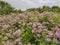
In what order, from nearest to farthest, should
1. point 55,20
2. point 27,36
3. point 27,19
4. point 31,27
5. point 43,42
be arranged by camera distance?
1. point 43,42
2. point 27,36
3. point 31,27
4. point 55,20
5. point 27,19

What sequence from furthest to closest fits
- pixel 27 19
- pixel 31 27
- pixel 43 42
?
pixel 27 19, pixel 31 27, pixel 43 42

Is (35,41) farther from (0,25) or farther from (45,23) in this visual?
(0,25)

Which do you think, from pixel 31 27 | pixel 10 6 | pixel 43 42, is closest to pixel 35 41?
pixel 43 42

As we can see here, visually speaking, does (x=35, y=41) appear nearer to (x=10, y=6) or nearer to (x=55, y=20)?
(x=55, y=20)

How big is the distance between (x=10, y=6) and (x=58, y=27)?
13902 mm

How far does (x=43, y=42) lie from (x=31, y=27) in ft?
3.07

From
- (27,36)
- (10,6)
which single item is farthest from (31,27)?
(10,6)

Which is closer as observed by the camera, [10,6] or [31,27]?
[31,27]

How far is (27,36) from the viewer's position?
616 cm

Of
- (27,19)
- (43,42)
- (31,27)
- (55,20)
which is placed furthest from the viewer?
(27,19)

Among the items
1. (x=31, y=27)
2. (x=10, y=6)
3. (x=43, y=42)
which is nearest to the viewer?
(x=43, y=42)

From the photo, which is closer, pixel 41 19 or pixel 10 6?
pixel 41 19

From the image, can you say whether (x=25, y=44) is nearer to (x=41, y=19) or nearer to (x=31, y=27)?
(x=31, y=27)

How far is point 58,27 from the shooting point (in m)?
6.75
